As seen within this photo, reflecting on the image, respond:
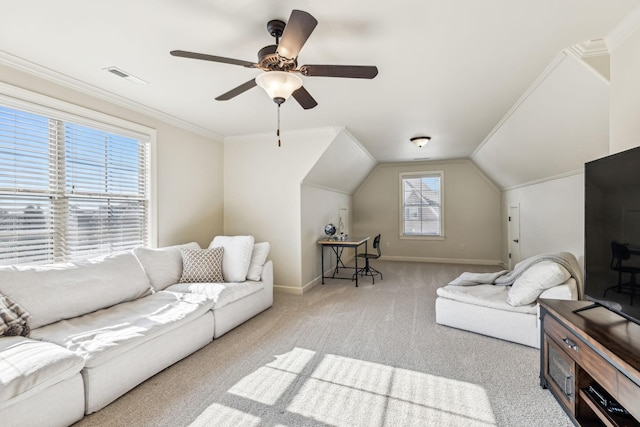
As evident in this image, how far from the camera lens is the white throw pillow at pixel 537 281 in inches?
100

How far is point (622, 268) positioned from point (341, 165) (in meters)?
4.05

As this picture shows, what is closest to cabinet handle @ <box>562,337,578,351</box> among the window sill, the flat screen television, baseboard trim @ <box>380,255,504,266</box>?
the flat screen television

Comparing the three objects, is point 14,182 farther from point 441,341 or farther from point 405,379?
point 441,341

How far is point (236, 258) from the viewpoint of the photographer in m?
3.52

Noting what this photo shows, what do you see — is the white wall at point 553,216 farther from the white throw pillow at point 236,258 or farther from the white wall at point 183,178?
the white wall at point 183,178

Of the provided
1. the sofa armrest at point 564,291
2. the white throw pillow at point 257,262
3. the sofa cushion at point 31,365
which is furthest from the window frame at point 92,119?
the sofa armrest at point 564,291

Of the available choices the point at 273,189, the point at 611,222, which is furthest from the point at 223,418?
the point at 273,189

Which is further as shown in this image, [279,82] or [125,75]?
[125,75]

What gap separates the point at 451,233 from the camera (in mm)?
6902

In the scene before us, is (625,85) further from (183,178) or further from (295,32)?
(183,178)

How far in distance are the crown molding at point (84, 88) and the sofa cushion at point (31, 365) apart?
6.88ft

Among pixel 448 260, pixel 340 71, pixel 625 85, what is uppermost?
pixel 340 71

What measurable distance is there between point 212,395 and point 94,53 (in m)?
2.67

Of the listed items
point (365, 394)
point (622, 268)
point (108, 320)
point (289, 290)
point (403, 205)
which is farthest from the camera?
point (403, 205)
